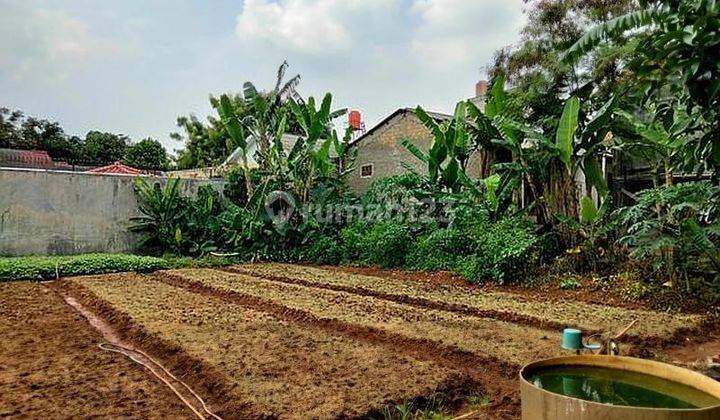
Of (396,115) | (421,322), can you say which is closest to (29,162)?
(396,115)

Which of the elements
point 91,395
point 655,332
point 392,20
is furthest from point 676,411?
point 392,20

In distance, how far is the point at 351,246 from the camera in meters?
9.59

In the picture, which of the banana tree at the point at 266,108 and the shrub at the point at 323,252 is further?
the banana tree at the point at 266,108

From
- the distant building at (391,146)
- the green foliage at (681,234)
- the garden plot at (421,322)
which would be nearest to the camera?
the garden plot at (421,322)

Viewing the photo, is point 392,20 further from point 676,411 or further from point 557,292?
point 676,411

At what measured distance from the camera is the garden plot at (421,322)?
3.65 metres

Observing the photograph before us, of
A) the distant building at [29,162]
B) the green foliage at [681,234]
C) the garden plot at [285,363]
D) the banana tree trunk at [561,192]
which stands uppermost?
the distant building at [29,162]

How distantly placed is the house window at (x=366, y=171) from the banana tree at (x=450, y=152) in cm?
443

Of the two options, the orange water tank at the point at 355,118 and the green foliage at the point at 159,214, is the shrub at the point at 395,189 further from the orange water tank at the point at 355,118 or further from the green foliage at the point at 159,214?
the orange water tank at the point at 355,118

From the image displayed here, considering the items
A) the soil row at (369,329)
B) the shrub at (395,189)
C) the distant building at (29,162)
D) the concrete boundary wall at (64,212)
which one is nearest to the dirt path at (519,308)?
the soil row at (369,329)

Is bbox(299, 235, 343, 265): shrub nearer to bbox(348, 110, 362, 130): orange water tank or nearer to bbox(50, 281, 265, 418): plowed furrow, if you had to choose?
bbox(50, 281, 265, 418): plowed furrow

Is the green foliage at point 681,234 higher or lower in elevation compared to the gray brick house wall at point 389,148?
lower

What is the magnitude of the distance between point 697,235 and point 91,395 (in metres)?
5.69

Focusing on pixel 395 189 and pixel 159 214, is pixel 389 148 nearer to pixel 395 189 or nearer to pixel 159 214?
pixel 395 189
